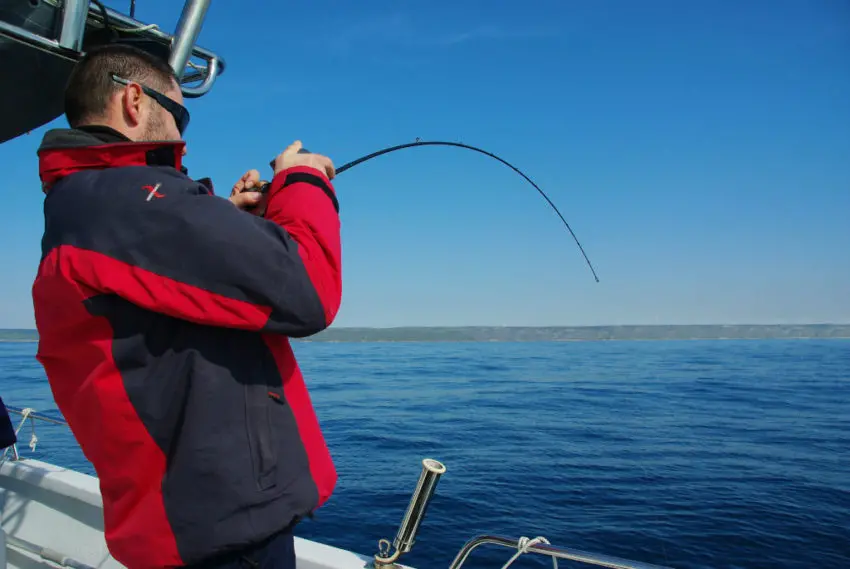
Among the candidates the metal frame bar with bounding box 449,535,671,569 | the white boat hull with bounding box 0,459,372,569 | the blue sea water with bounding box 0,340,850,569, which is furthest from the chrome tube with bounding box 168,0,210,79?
the blue sea water with bounding box 0,340,850,569

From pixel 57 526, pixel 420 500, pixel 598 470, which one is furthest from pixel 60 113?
pixel 598 470

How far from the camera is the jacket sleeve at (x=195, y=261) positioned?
1.17 meters

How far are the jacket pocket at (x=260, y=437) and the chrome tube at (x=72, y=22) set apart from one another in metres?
2.28

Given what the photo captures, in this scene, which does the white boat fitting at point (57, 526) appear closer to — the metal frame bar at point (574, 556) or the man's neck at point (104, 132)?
the metal frame bar at point (574, 556)

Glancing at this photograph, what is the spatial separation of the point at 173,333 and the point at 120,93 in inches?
26.8

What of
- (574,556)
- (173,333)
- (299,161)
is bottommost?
(574,556)

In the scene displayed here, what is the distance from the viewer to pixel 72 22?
2.57 metres

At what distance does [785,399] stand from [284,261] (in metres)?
27.4

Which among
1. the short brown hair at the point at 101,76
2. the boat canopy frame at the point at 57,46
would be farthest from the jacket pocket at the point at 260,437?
the boat canopy frame at the point at 57,46

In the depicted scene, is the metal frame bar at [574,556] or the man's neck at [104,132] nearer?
the man's neck at [104,132]

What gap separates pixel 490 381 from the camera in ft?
94.6

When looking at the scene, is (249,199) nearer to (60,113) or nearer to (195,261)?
(195,261)

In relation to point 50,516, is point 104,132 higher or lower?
higher

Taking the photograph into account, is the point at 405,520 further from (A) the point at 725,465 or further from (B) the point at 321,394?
(B) the point at 321,394
